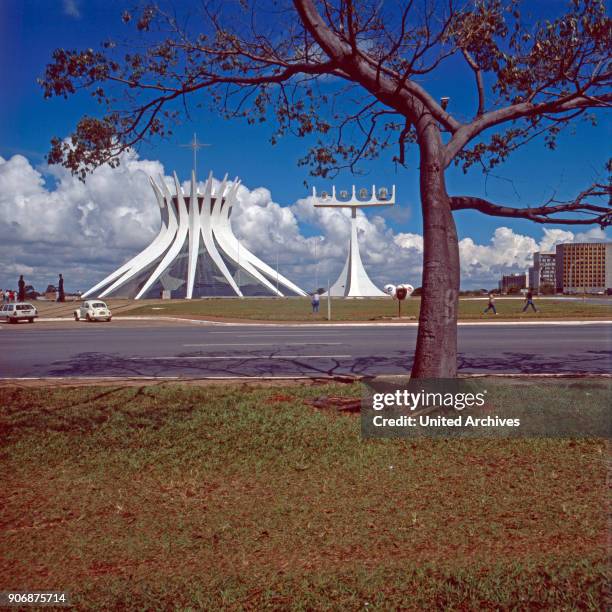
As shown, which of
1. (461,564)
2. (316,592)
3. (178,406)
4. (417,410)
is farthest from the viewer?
(178,406)

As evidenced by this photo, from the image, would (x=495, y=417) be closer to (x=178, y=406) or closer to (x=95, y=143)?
(x=178, y=406)

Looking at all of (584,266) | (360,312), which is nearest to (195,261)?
(360,312)

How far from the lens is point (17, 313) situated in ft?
94.6

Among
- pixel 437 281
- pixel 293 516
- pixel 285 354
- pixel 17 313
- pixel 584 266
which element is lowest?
pixel 293 516

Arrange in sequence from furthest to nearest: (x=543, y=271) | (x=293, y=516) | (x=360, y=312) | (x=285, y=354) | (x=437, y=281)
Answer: (x=543, y=271), (x=360, y=312), (x=285, y=354), (x=437, y=281), (x=293, y=516)

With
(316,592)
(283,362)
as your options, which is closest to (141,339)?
(283,362)

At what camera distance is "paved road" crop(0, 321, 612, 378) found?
33.0 feet

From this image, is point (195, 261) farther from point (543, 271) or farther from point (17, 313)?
point (543, 271)

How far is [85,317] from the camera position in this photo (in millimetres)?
30031

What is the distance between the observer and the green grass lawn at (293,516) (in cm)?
283

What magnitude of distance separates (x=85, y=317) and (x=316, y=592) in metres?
29.6

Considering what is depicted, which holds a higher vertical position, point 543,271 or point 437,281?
point 543,271

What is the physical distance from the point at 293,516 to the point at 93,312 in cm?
2731

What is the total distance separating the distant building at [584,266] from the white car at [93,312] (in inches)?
1804
